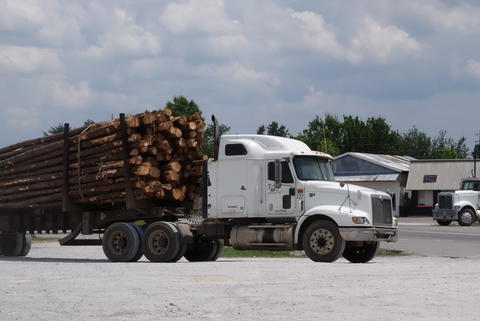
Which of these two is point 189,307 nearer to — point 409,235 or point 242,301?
point 242,301

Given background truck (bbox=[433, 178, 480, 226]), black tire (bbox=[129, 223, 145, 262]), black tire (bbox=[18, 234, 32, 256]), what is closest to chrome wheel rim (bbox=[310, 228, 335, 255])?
black tire (bbox=[129, 223, 145, 262])

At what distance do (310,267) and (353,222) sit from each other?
7.70ft

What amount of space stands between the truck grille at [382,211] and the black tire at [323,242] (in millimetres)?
1139

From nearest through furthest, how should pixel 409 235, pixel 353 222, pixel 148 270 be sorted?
pixel 148 270, pixel 353 222, pixel 409 235

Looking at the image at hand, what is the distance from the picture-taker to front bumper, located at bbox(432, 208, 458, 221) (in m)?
54.7

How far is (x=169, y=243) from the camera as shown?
74.6 ft

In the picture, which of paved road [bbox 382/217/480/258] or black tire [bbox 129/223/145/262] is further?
paved road [bbox 382/217/480/258]

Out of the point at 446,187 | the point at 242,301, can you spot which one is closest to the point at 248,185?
the point at 242,301

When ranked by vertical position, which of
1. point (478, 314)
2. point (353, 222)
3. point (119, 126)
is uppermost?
point (119, 126)

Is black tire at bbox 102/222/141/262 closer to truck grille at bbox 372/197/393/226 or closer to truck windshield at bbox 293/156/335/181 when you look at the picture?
truck windshield at bbox 293/156/335/181

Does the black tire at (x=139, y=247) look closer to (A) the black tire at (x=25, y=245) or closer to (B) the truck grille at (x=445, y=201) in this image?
(A) the black tire at (x=25, y=245)

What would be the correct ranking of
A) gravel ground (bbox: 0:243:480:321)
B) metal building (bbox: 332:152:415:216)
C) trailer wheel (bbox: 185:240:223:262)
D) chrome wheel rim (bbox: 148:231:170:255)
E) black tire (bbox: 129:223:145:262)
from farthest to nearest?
1. metal building (bbox: 332:152:415:216)
2. trailer wheel (bbox: 185:240:223:262)
3. black tire (bbox: 129:223:145:262)
4. chrome wheel rim (bbox: 148:231:170:255)
5. gravel ground (bbox: 0:243:480:321)

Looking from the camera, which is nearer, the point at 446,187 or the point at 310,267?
the point at 310,267

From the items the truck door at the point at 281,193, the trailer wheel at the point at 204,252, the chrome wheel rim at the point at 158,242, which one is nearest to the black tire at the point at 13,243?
the trailer wheel at the point at 204,252
